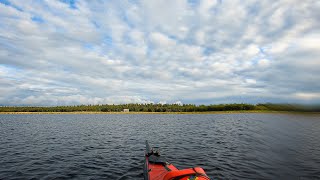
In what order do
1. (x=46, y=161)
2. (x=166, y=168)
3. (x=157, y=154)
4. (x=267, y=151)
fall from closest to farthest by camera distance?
(x=166, y=168) < (x=157, y=154) < (x=46, y=161) < (x=267, y=151)


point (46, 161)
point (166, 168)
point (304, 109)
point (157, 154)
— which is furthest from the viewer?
point (304, 109)

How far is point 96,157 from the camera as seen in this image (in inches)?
1139

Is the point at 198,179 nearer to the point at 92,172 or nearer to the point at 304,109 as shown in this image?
the point at 92,172

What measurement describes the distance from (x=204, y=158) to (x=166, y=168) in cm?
1070

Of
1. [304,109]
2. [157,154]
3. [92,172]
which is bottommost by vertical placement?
[92,172]

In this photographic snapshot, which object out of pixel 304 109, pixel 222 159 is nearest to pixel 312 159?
pixel 222 159

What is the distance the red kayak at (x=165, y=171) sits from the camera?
44.0ft

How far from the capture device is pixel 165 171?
708 inches

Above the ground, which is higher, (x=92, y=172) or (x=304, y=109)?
(x=304, y=109)

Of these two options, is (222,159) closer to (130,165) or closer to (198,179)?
(130,165)

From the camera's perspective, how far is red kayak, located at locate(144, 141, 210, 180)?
13.4 metres

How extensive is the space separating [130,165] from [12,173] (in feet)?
39.1

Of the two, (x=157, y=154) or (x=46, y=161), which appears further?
(x=46, y=161)

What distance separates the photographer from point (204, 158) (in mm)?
28297
